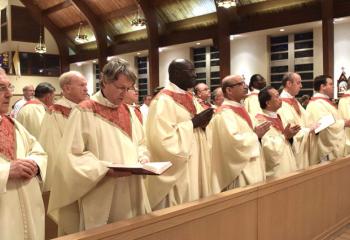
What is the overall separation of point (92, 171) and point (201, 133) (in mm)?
1316

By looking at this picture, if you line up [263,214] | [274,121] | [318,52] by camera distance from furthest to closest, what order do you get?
[318,52]
[274,121]
[263,214]

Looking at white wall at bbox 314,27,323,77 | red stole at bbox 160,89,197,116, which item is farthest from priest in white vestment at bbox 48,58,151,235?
white wall at bbox 314,27,323,77

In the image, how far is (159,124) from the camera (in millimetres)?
3350

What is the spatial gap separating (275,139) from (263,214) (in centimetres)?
121

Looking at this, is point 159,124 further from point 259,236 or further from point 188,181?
point 259,236

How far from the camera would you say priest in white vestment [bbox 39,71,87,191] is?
171 inches

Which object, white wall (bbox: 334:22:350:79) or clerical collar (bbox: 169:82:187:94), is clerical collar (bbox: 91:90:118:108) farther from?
white wall (bbox: 334:22:350:79)

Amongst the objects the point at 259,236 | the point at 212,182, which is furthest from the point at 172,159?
the point at 259,236

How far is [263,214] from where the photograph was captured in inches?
136

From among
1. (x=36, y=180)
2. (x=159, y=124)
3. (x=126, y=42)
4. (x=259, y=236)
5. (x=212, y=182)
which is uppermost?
(x=126, y=42)

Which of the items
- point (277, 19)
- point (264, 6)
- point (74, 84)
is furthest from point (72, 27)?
point (74, 84)

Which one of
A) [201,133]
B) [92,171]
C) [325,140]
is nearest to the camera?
[92,171]

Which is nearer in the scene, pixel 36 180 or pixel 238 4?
pixel 36 180

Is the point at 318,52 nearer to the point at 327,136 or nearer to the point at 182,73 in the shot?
the point at 327,136
